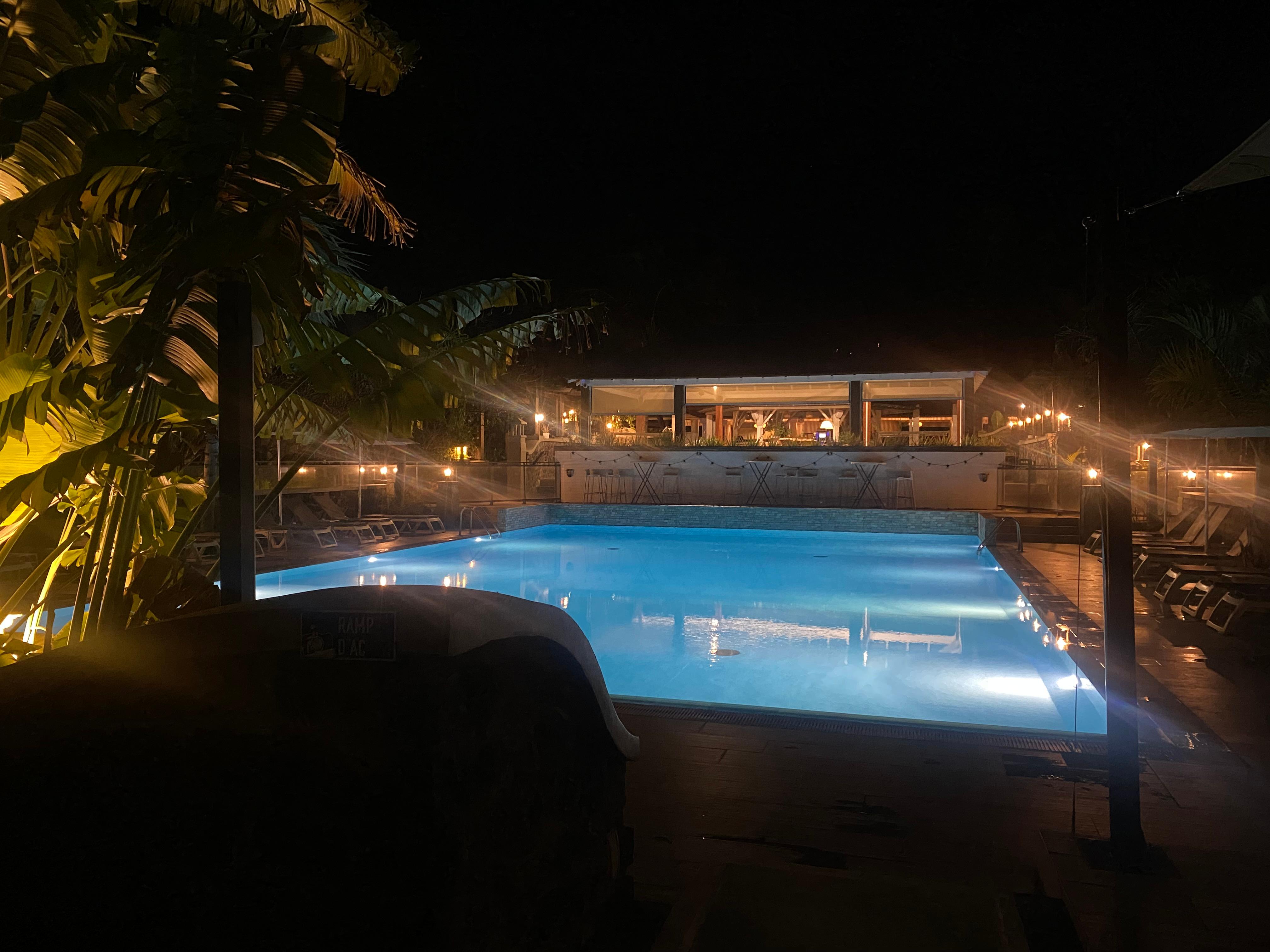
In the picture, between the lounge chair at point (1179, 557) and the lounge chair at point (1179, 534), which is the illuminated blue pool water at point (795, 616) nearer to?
the lounge chair at point (1179, 557)

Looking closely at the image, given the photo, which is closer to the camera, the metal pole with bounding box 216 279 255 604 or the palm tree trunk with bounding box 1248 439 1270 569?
the metal pole with bounding box 216 279 255 604

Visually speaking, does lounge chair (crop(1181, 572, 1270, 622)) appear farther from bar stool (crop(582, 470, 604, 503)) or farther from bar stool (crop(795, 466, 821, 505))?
bar stool (crop(582, 470, 604, 503))

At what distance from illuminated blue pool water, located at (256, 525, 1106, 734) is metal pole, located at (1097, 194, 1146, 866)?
1623 millimetres

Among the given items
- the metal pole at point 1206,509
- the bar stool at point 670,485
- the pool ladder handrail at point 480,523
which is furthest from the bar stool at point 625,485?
the metal pole at point 1206,509

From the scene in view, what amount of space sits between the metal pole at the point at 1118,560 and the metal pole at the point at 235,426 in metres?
3.05

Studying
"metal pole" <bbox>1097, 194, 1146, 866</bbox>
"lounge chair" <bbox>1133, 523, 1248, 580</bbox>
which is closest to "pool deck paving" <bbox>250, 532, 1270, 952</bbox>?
"metal pole" <bbox>1097, 194, 1146, 866</bbox>

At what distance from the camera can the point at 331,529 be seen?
49.6ft

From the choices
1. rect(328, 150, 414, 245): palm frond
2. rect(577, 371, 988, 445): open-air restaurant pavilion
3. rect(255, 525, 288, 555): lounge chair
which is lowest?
rect(255, 525, 288, 555): lounge chair

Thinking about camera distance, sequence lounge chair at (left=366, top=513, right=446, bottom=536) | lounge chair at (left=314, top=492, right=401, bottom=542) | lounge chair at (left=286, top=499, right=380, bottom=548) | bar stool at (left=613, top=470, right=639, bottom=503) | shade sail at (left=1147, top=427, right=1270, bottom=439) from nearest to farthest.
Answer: shade sail at (left=1147, top=427, right=1270, bottom=439)
lounge chair at (left=286, top=499, right=380, bottom=548)
lounge chair at (left=314, top=492, right=401, bottom=542)
lounge chair at (left=366, top=513, right=446, bottom=536)
bar stool at (left=613, top=470, right=639, bottom=503)

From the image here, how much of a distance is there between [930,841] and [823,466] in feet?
59.9

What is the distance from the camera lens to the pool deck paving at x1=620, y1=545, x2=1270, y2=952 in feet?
7.55

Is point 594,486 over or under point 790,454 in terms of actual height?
under

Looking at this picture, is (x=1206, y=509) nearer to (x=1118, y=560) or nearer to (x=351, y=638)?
(x=1118, y=560)

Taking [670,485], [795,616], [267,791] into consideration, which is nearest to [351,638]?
[267,791]
